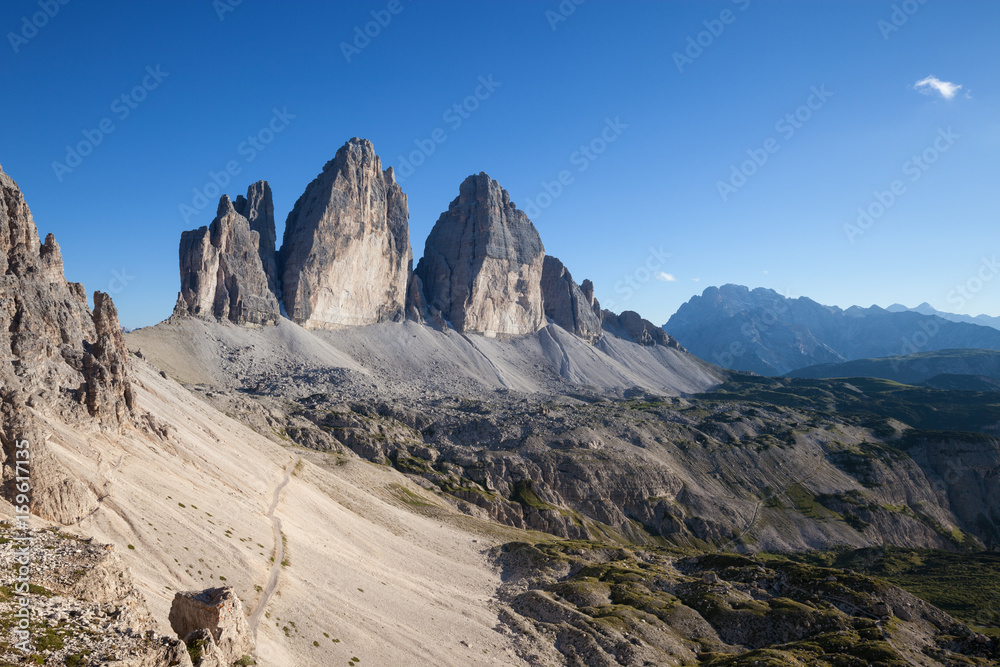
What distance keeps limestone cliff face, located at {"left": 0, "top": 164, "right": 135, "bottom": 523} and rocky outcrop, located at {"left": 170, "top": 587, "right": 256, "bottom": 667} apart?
1181 cm

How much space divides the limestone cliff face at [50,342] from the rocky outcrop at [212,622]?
11811 mm

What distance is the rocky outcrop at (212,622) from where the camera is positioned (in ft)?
99.8

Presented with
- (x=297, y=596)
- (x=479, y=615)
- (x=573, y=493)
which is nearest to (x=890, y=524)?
(x=573, y=493)

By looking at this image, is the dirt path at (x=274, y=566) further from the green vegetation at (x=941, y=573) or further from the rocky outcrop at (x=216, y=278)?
the rocky outcrop at (x=216, y=278)

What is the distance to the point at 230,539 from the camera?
4994 cm

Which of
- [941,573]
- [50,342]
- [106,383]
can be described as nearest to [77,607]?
[106,383]

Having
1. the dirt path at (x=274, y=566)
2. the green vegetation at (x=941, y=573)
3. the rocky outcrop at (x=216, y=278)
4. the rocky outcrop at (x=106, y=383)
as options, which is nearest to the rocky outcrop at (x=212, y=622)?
the dirt path at (x=274, y=566)

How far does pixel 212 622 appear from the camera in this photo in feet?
104

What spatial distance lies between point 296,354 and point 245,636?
169m

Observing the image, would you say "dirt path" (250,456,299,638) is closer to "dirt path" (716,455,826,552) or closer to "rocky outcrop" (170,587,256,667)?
"rocky outcrop" (170,587,256,667)

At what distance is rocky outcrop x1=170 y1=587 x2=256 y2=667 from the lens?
30.4m

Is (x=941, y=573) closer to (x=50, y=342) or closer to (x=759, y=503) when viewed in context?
(x=759, y=503)

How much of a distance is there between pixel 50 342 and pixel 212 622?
42537 mm

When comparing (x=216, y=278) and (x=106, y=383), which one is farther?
(x=216, y=278)
